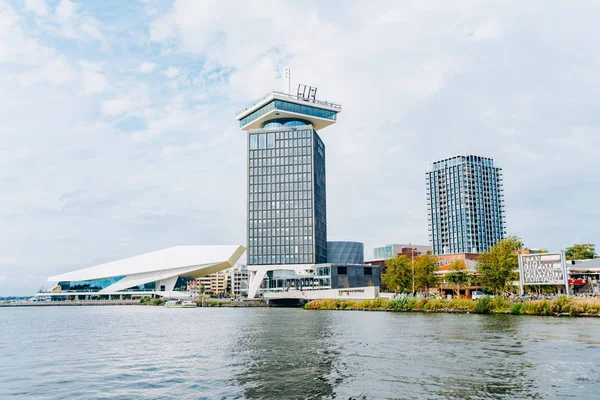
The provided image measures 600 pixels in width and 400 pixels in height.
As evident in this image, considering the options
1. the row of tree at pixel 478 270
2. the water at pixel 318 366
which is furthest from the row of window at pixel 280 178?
the water at pixel 318 366

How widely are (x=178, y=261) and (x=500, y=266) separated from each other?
129 meters

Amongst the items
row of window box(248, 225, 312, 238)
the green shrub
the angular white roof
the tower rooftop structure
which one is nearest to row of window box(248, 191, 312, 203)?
row of window box(248, 225, 312, 238)

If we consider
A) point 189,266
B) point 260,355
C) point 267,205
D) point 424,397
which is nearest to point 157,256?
point 189,266

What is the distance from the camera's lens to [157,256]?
194500 mm

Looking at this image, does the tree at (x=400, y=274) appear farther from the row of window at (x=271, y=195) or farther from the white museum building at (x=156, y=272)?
the white museum building at (x=156, y=272)

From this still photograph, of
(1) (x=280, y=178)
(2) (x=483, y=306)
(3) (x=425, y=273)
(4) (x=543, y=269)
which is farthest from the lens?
(1) (x=280, y=178)

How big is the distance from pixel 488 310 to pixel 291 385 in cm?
5588

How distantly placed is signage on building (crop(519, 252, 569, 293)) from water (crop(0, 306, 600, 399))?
34273 mm

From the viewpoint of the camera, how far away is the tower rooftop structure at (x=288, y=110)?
18625cm

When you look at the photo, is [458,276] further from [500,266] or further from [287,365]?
[287,365]

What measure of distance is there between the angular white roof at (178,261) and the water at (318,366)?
143m

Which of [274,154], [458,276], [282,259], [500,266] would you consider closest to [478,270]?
[500,266]

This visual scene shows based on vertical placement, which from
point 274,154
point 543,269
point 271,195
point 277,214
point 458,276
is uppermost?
point 274,154

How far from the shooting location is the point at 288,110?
187875 mm
